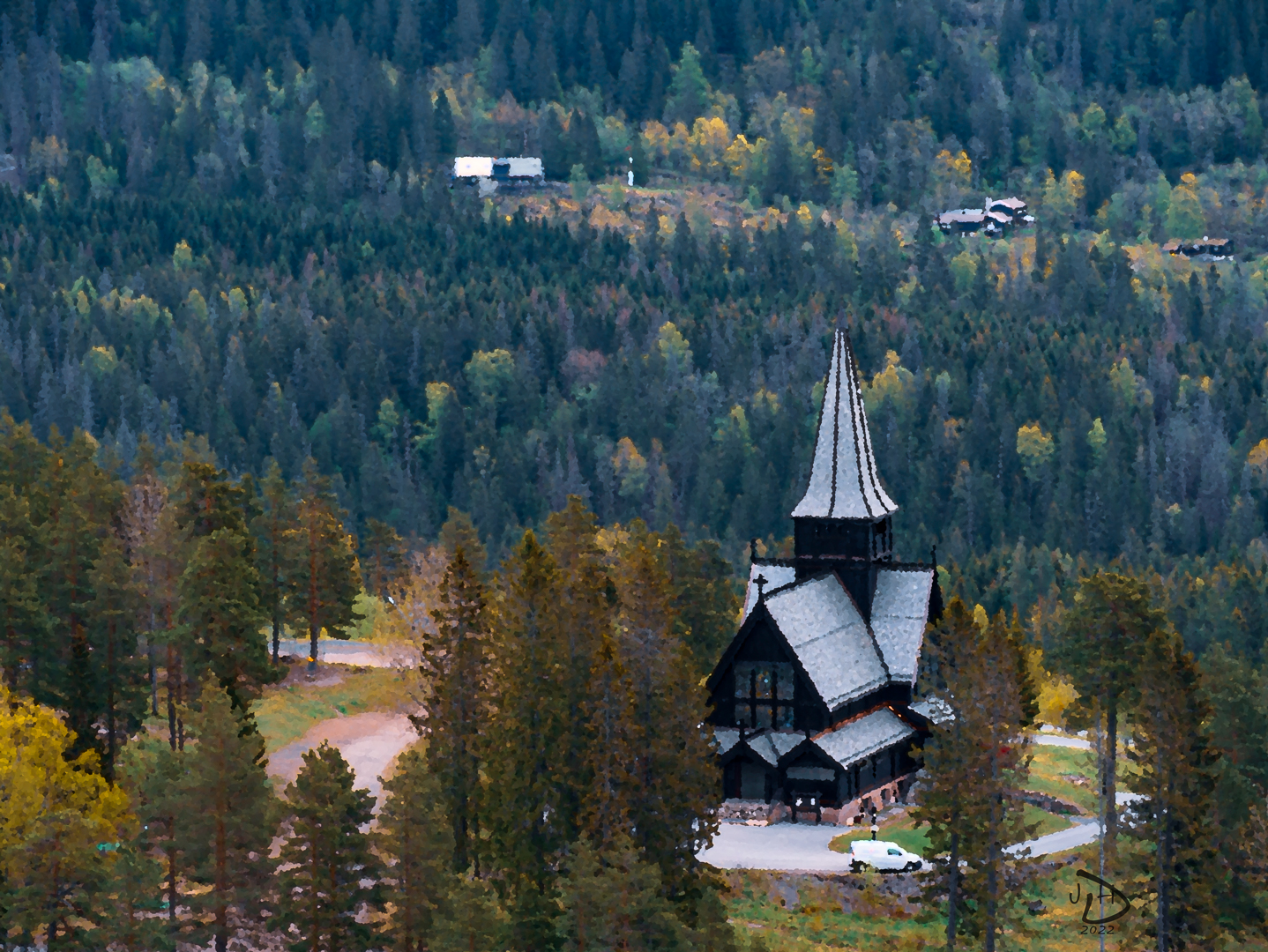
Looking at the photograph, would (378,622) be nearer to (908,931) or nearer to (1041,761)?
(1041,761)

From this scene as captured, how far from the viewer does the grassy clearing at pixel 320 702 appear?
104750 mm

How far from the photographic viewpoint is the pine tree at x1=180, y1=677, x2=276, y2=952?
75.4 metres

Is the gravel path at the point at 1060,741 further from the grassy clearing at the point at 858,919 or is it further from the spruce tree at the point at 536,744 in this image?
the spruce tree at the point at 536,744

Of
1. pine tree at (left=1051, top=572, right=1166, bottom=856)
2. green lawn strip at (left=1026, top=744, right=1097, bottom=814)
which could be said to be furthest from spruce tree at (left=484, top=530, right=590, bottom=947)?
green lawn strip at (left=1026, top=744, right=1097, bottom=814)

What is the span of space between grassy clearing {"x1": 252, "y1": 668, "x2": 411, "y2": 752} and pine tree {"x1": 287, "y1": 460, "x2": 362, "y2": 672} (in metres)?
3.32

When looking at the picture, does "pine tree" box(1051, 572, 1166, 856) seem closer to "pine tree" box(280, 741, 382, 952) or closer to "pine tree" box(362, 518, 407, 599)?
"pine tree" box(280, 741, 382, 952)

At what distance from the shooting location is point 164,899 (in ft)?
268

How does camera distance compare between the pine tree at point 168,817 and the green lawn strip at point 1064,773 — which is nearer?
the pine tree at point 168,817

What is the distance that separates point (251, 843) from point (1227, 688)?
3957 cm

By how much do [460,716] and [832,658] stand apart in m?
20.9

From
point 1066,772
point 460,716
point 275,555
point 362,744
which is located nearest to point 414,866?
point 460,716

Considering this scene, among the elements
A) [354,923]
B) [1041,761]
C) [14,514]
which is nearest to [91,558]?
[14,514]

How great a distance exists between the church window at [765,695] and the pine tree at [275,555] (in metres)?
26.3
